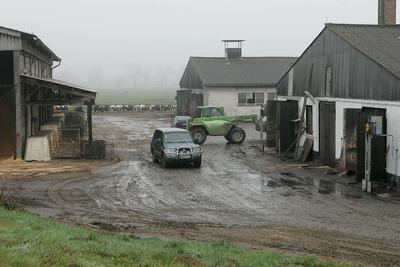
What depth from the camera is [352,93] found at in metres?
24.3

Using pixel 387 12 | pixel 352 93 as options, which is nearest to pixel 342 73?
pixel 352 93

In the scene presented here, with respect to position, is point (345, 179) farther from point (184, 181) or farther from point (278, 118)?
point (278, 118)

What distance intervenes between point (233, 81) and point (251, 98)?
2400mm

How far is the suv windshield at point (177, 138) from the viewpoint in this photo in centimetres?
2681

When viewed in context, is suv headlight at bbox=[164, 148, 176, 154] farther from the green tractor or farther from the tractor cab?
→ the tractor cab

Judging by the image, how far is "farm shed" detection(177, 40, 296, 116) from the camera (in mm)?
56062

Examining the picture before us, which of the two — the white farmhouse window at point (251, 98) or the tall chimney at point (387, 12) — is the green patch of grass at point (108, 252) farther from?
the white farmhouse window at point (251, 98)

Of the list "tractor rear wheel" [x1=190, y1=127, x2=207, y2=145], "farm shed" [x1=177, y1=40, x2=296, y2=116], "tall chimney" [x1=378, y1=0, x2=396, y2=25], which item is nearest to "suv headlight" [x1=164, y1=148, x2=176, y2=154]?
"tractor rear wheel" [x1=190, y1=127, x2=207, y2=145]

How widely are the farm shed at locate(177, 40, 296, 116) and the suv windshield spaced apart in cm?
2872

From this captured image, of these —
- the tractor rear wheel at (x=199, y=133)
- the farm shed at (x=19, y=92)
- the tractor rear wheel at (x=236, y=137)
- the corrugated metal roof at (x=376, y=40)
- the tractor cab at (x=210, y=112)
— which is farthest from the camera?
the tractor cab at (x=210, y=112)

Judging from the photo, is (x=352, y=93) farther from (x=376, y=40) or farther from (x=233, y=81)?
(x=233, y=81)

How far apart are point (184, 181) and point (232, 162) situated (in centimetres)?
652

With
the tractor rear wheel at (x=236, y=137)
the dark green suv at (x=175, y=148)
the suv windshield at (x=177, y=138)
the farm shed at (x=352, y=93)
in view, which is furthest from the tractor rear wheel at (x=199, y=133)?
the suv windshield at (x=177, y=138)

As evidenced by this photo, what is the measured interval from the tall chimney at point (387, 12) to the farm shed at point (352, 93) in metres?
4.07
